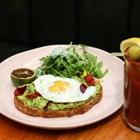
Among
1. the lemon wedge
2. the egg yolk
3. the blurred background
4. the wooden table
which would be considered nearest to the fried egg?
the egg yolk

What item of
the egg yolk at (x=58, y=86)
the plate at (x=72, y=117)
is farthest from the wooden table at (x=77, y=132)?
the egg yolk at (x=58, y=86)

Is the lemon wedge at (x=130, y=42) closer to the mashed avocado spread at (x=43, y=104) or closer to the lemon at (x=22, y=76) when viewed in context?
the mashed avocado spread at (x=43, y=104)

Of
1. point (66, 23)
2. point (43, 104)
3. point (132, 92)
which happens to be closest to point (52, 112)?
point (43, 104)

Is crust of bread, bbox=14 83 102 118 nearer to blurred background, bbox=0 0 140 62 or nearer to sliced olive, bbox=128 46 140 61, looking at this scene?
sliced olive, bbox=128 46 140 61

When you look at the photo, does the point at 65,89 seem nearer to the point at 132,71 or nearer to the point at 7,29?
the point at 132,71

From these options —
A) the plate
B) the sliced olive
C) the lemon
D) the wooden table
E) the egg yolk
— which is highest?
the sliced olive

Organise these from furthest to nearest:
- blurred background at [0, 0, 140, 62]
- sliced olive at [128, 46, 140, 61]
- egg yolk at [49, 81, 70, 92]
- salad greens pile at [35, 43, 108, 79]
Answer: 1. blurred background at [0, 0, 140, 62]
2. salad greens pile at [35, 43, 108, 79]
3. egg yolk at [49, 81, 70, 92]
4. sliced olive at [128, 46, 140, 61]

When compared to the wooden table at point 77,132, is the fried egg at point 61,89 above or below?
above
